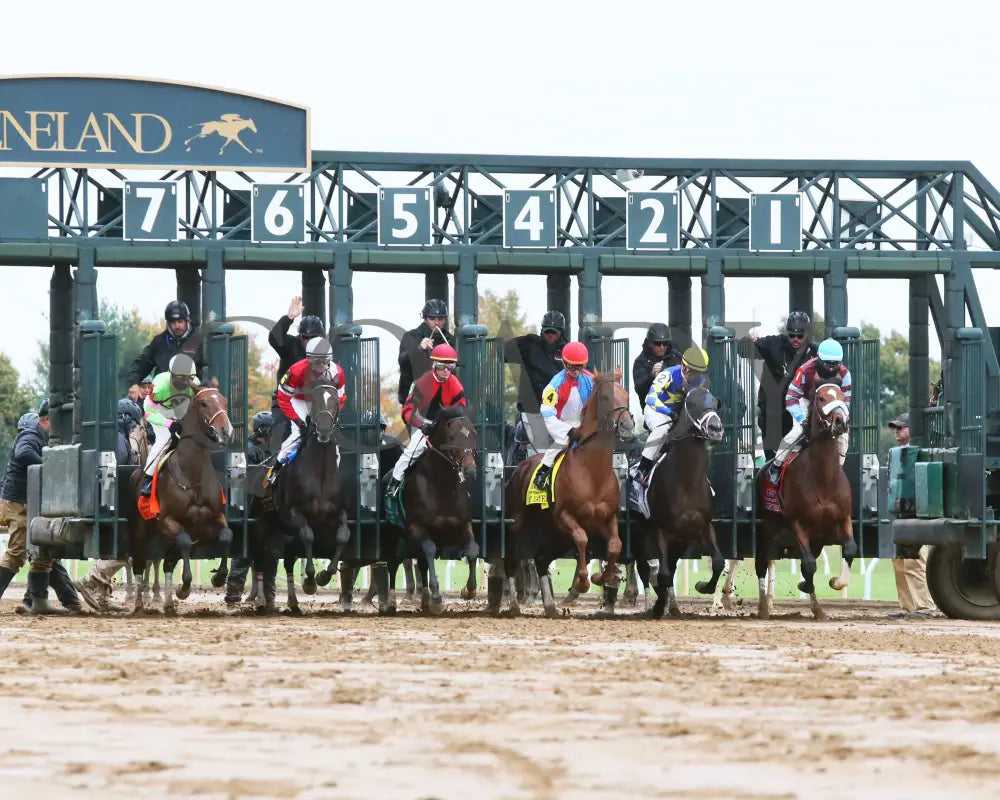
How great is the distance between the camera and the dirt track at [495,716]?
592 centimetres

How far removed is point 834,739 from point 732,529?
10.5 m

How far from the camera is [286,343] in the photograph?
57.1 feet

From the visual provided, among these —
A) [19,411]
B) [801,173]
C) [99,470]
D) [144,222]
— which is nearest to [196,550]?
[99,470]

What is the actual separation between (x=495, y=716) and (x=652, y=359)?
9.79 meters

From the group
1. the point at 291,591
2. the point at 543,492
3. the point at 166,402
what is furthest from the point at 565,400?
the point at 166,402

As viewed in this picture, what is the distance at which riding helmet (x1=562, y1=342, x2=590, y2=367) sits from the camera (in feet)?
52.9

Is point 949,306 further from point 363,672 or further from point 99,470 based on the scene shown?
point 363,672

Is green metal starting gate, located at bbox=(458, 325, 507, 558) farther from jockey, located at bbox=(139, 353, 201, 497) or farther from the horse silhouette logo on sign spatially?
the horse silhouette logo on sign

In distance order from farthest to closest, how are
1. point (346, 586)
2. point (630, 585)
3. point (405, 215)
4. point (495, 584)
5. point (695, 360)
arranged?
point (405, 215)
point (630, 585)
point (346, 586)
point (495, 584)
point (695, 360)

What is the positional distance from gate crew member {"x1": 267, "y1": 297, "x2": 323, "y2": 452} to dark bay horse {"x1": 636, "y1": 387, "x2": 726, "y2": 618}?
307cm

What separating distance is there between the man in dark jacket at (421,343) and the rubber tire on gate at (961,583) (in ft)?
14.2

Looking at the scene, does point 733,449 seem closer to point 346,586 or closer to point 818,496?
point 818,496

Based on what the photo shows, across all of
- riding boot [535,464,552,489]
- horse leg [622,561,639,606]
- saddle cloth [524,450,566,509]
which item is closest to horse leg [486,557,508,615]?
saddle cloth [524,450,566,509]

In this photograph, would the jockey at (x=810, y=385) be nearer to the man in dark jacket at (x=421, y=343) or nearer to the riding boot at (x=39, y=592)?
the man in dark jacket at (x=421, y=343)
